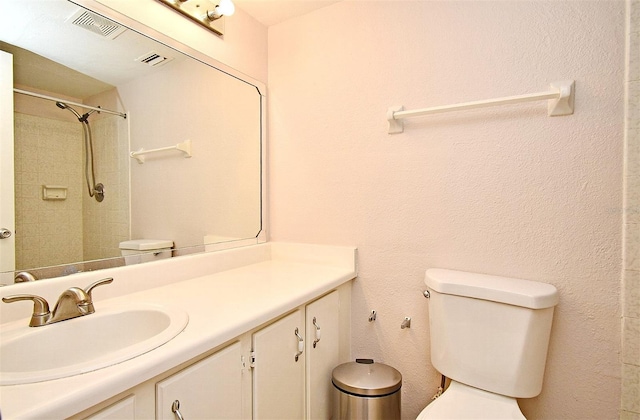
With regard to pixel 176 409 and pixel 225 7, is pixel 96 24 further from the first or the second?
pixel 176 409

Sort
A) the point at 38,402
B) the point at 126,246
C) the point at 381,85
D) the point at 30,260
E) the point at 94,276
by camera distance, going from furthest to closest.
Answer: the point at 381,85 → the point at 126,246 → the point at 94,276 → the point at 30,260 → the point at 38,402

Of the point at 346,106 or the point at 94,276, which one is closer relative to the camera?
the point at 94,276

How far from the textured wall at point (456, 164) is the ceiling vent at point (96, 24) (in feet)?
2.81

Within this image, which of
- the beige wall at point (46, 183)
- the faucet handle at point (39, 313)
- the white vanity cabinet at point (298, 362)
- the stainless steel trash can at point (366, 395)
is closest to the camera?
the faucet handle at point (39, 313)

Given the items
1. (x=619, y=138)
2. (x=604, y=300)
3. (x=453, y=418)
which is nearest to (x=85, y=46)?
(x=453, y=418)

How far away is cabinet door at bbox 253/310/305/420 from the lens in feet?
3.52

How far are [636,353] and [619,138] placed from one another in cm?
75

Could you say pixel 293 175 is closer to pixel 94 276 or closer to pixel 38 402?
pixel 94 276

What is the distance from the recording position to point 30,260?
1003 mm

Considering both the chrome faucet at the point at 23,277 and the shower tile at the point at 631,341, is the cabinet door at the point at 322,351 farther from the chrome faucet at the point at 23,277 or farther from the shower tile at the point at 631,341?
the shower tile at the point at 631,341

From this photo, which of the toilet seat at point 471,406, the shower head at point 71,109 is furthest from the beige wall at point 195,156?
the toilet seat at point 471,406

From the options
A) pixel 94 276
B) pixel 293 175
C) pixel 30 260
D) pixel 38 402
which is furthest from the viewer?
pixel 293 175

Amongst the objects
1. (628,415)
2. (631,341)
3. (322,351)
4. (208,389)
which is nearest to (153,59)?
(208,389)

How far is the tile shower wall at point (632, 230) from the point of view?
3.67 ft
